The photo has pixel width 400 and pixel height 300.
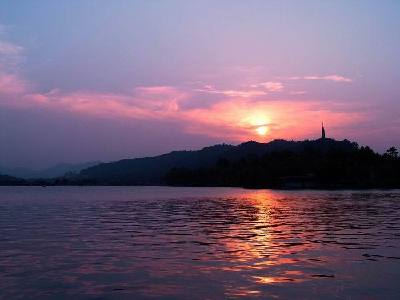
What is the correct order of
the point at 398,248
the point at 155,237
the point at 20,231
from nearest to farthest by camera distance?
the point at 398,248 → the point at 155,237 → the point at 20,231

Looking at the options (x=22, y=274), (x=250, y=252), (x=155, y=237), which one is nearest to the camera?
(x=22, y=274)

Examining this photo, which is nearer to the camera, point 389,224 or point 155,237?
point 155,237

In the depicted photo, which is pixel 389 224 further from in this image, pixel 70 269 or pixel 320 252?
pixel 70 269

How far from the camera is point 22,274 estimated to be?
74.9 ft

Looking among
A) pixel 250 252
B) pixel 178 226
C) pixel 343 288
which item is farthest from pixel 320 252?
pixel 178 226

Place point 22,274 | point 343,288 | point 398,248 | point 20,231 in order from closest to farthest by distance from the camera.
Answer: point 343,288
point 22,274
point 398,248
point 20,231

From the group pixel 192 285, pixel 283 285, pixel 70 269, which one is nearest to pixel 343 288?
pixel 283 285

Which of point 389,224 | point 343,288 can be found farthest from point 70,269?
point 389,224

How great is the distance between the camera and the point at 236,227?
46469 mm

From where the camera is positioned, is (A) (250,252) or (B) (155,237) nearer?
(A) (250,252)

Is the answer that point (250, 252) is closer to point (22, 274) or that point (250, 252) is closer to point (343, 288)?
point (343, 288)

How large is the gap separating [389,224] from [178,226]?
19.4 metres

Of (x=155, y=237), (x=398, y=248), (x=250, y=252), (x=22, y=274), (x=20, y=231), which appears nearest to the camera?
Answer: (x=22, y=274)

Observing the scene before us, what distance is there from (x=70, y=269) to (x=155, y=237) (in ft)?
46.8
